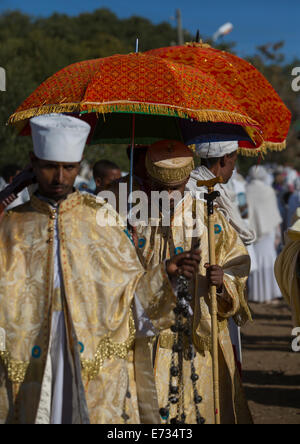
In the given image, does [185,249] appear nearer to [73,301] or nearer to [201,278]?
Result: [201,278]

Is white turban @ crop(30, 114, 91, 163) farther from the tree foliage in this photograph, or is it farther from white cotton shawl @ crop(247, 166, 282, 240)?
white cotton shawl @ crop(247, 166, 282, 240)

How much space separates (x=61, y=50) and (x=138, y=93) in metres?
27.7

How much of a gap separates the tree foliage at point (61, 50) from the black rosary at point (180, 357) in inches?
80.1

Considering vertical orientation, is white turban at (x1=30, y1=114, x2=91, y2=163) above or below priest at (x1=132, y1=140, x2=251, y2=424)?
above

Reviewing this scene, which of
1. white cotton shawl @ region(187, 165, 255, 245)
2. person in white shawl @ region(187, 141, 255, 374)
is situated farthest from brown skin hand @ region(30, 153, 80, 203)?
person in white shawl @ region(187, 141, 255, 374)

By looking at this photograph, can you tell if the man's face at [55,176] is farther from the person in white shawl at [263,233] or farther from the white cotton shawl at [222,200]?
the person in white shawl at [263,233]

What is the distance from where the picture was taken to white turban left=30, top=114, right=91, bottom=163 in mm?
4090

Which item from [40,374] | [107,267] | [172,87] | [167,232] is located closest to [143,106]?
[172,87]

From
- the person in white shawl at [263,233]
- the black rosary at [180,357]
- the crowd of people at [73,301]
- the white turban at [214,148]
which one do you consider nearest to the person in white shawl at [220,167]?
the white turban at [214,148]

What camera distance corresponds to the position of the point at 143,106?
488cm

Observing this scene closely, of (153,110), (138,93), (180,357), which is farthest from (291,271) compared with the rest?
(138,93)

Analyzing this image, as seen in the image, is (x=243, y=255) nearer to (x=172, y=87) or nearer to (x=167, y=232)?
(x=167, y=232)

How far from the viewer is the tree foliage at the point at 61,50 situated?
22.6 metres

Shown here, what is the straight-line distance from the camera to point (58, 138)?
13.4 ft
